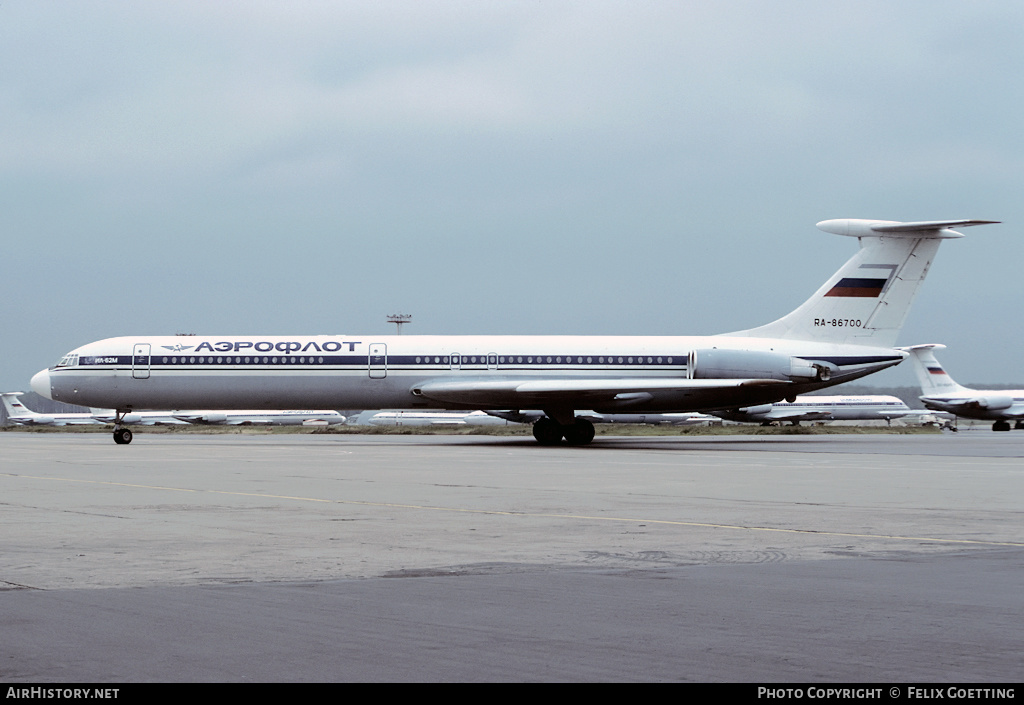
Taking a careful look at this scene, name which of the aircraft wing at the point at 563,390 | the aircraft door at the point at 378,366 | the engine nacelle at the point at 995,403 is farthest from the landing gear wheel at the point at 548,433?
the engine nacelle at the point at 995,403

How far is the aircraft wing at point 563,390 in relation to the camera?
4078cm

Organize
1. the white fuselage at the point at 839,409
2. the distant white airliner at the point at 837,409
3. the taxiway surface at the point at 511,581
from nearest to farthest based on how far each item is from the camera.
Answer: the taxiway surface at the point at 511,581
the distant white airliner at the point at 837,409
the white fuselage at the point at 839,409

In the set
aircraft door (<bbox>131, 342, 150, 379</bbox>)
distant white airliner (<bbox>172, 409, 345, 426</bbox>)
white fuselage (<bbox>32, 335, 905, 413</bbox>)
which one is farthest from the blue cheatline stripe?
distant white airliner (<bbox>172, 409, 345, 426</bbox>)

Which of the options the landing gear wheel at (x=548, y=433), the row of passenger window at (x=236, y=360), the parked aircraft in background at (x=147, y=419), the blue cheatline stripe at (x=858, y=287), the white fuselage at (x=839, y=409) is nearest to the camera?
the row of passenger window at (x=236, y=360)

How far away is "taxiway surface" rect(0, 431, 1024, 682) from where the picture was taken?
6.47m

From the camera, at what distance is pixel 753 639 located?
7.05m

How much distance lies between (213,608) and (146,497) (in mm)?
10598

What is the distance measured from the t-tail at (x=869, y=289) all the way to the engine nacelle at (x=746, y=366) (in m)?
1.98

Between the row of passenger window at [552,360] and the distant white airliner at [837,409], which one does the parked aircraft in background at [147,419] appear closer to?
the distant white airliner at [837,409]


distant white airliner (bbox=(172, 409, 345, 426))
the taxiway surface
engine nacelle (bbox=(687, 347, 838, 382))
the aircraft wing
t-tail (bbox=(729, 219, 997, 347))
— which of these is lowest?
distant white airliner (bbox=(172, 409, 345, 426))

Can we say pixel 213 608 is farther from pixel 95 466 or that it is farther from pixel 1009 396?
pixel 1009 396

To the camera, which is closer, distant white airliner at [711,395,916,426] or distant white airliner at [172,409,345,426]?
distant white airliner at [711,395,916,426]

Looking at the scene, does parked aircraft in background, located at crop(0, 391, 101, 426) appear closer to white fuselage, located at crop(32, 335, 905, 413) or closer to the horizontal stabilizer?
white fuselage, located at crop(32, 335, 905, 413)

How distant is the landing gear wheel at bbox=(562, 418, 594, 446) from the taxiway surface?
72.3 ft
